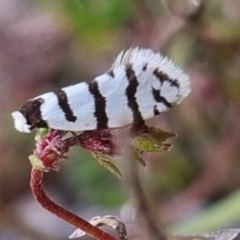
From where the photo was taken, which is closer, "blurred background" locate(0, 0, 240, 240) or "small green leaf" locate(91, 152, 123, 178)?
"small green leaf" locate(91, 152, 123, 178)

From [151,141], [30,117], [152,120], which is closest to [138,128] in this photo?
[151,141]

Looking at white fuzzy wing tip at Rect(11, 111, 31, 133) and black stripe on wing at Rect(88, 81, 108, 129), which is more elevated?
white fuzzy wing tip at Rect(11, 111, 31, 133)

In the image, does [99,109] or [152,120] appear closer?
[99,109]

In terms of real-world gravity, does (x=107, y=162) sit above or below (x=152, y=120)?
below

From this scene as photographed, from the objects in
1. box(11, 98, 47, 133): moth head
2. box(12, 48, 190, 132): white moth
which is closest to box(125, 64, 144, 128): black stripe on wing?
box(12, 48, 190, 132): white moth

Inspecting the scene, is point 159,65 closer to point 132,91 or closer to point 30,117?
point 132,91

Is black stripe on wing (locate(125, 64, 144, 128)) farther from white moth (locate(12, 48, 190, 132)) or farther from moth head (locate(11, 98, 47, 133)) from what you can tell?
moth head (locate(11, 98, 47, 133))

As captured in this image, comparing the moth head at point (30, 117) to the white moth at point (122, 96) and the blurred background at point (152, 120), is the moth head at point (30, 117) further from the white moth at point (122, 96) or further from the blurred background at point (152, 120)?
the blurred background at point (152, 120)

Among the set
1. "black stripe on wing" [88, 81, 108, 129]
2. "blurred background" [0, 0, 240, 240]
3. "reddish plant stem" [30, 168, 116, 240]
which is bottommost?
"reddish plant stem" [30, 168, 116, 240]
